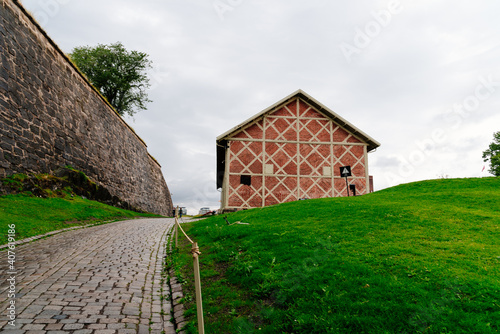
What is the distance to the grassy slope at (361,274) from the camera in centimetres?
419

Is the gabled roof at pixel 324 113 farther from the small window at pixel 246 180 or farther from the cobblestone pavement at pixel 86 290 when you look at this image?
the cobblestone pavement at pixel 86 290

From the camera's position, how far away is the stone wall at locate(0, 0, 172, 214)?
14273mm

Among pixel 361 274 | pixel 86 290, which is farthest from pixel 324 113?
pixel 86 290

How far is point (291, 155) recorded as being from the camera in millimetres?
25406

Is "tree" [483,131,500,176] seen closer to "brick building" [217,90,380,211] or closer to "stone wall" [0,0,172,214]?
"brick building" [217,90,380,211]

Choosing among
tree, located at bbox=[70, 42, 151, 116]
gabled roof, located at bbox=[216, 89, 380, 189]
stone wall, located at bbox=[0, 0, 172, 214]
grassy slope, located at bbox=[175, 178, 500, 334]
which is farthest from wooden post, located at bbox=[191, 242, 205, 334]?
tree, located at bbox=[70, 42, 151, 116]

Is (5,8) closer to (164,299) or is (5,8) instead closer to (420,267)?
(164,299)

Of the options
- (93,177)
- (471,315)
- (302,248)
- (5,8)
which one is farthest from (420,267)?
(93,177)

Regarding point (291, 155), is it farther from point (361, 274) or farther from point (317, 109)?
point (361, 274)

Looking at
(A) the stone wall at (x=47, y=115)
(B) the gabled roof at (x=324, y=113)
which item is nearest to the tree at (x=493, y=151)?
(B) the gabled roof at (x=324, y=113)

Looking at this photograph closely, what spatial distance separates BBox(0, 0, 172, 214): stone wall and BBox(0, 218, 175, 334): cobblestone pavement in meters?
7.43

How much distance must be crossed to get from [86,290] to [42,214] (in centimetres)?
950

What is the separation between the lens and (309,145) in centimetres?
2589

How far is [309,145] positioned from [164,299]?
21.4 metres
